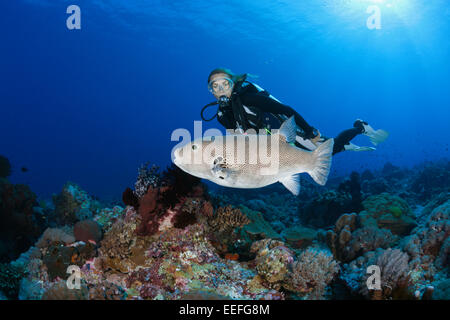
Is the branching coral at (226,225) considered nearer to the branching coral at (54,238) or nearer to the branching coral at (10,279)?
the branching coral at (54,238)

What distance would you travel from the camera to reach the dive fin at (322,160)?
2.41 meters

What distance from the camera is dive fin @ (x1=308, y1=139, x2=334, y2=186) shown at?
241 centimetres

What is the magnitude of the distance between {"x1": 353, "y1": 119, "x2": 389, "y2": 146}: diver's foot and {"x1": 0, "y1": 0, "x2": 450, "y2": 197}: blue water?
27693mm

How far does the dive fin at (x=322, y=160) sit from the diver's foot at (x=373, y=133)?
14.1ft

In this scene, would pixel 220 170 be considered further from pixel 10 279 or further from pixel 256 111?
pixel 10 279

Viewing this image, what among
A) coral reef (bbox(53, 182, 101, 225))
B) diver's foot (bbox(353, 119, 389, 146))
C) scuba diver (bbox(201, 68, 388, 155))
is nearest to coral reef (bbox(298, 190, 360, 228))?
diver's foot (bbox(353, 119, 389, 146))

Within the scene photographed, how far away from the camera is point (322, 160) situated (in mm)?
2428

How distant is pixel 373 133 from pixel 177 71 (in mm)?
98244

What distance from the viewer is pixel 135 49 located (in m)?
66.8

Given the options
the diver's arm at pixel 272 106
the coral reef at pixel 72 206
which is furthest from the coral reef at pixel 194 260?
the coral reef at pixel 72 206

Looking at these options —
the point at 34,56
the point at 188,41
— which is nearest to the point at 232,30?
the point at 188,41

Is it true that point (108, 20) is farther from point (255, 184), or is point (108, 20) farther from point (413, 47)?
point (413, 47)

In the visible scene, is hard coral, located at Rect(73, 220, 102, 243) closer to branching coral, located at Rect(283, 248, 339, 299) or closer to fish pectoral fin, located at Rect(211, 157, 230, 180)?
branching coral, located at Rect(283, 248, 339, 299)
